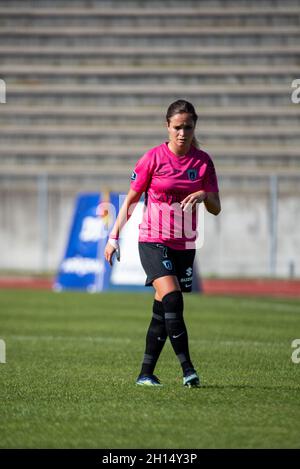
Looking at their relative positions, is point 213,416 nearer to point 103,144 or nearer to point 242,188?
point 242,188

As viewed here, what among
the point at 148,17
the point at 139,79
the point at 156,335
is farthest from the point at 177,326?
the point at 148,17

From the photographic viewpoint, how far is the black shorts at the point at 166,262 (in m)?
7.18

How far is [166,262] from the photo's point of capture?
23.5ft

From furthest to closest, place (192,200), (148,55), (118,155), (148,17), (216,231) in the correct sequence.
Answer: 1. (148,17)
2. (148,55)
3. (118,155)
4. (216,231)
5. (192,200)

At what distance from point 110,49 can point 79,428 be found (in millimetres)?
25010

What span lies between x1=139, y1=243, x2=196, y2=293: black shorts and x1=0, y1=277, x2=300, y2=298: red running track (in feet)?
47.0

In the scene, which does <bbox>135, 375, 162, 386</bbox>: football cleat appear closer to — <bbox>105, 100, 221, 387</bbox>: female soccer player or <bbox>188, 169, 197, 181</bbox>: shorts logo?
<bbox>105, 100, 221, 387</bbox>: female soccer player

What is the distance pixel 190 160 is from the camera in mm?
7250

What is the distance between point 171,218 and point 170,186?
22cm

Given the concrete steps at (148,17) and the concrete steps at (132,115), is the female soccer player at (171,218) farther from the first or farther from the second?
the concrete steps at (148,17)

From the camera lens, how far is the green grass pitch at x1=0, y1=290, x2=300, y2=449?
17.9 feet

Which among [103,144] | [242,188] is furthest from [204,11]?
[242,188]

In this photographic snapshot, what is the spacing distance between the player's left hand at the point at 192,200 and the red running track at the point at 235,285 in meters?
14.6

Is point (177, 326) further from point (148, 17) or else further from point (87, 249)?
point (148, 17)
